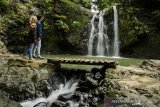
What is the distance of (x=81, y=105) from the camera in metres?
9.66

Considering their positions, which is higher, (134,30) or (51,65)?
(134,30)

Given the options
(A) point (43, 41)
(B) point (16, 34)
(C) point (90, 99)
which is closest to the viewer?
(C) point (90, 99)

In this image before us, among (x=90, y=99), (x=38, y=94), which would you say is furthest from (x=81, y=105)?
(x=38, y=94)

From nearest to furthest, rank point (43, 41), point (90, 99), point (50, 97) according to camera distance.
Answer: point (90, 99)
point (50, 97)
point (43, 41)

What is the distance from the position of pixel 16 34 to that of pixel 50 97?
9.66 meters

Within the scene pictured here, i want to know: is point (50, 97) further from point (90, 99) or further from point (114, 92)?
point (114, 92)

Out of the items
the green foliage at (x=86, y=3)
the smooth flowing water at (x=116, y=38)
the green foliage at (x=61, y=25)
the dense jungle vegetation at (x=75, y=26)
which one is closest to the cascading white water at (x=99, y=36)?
the dense jungle vegetation at (x=75, y=26)

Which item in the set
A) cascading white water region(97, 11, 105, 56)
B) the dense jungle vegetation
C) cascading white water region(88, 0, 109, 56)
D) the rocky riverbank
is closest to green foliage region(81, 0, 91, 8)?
the dense jungle vegetation

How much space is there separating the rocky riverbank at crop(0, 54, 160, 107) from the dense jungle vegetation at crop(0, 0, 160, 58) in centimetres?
855

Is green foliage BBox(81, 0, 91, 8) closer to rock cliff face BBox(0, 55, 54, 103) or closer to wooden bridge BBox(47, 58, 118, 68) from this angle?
wooden bridge BBox(47, 58, 118, 68)

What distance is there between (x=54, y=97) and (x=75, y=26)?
1152cm

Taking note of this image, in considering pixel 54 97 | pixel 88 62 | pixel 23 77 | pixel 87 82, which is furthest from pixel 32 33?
pixel 87 82

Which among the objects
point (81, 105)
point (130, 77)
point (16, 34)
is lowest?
point (81, 105)

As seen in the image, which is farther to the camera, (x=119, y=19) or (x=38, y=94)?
(x=119, y=19)
